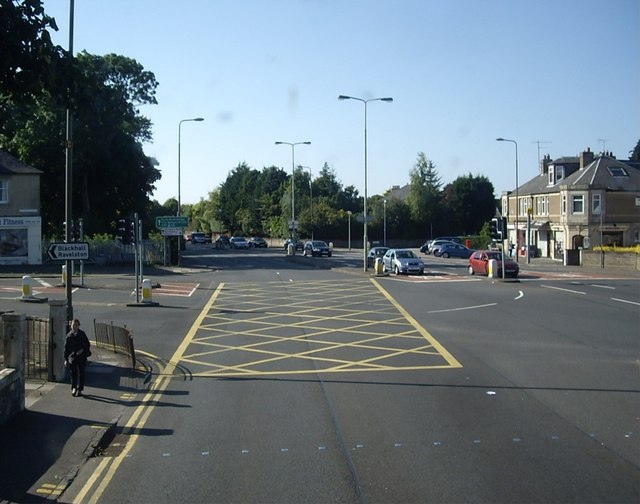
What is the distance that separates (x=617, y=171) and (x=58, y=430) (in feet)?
199

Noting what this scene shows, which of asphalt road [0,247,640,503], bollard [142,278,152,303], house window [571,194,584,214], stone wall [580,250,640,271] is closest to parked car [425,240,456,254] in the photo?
house window [571,194,584,214]

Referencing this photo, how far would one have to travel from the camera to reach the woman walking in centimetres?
1216

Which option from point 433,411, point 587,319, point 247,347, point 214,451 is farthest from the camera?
point 587,319

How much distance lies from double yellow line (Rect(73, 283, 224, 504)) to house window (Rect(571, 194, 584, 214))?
50.3 metres

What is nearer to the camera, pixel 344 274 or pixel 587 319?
pixel 587 319

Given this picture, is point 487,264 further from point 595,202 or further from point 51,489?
point 51,489

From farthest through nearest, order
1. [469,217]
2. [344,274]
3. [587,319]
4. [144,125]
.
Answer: [469,217]
[144,125]
[344,274]
[587,319]

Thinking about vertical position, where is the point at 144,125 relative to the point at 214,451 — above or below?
above

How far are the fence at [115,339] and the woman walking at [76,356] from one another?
2.10 metres

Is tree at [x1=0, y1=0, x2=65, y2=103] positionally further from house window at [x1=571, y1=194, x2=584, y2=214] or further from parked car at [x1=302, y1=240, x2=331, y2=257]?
parked car at [x1=302, y1=240, x2=331, y2=257]

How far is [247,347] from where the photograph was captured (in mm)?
17219

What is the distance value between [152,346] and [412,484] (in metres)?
11.3

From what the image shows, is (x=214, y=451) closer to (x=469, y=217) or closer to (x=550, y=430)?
(x=550, y=430)

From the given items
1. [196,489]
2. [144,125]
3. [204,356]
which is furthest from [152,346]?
[144,125]
